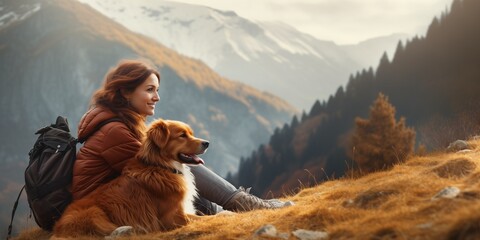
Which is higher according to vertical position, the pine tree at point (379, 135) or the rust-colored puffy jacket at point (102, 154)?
the rust-colored puffy jacket at point (102, 154)

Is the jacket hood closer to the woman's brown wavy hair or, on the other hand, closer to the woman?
the woman

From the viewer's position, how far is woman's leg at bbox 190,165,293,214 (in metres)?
8.13

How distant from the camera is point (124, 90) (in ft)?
25.4

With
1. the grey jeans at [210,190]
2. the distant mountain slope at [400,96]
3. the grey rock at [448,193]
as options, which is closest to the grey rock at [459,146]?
the grey jeans at [210,190]

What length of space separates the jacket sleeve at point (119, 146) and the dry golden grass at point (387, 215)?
1.19 meters

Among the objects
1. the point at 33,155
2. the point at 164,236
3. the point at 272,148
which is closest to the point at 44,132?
the point at 33,155

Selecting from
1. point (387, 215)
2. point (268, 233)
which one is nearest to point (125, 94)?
point (268, 233)

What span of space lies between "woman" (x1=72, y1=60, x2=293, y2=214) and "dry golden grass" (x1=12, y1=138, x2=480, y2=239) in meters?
0.67

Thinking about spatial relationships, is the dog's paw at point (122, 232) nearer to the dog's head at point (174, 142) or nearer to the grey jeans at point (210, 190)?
the dog's head at point (174, 142)

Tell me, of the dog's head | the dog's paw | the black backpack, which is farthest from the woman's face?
the dog's paw

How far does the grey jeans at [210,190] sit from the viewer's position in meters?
8.09

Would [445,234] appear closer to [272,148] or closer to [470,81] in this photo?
[470,81]

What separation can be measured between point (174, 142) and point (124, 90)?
1.23 m

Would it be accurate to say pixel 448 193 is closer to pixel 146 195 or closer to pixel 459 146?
pixel 146 195
